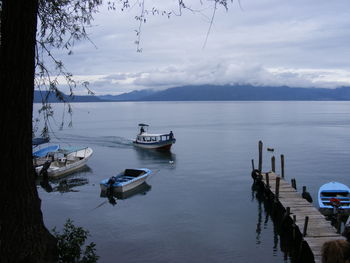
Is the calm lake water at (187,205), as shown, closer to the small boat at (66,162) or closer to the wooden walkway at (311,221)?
the small boat at (66,162)

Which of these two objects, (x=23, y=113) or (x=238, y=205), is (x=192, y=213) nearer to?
(x=238, y=205)

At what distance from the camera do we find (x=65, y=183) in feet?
121

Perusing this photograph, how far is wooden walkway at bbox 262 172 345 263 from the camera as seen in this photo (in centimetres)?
1635

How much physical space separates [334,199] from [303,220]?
5202 millimetres

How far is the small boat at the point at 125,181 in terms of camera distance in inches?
1244

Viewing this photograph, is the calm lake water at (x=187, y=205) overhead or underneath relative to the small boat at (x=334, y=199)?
underneath

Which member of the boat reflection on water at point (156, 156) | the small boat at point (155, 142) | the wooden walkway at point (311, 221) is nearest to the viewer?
the wooden walkway at point (311, 221)

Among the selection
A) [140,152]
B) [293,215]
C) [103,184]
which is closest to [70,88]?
[293,215]

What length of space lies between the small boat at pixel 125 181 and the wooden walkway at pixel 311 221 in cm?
1311

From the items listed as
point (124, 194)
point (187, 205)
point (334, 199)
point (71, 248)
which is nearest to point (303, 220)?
point (334, 199)

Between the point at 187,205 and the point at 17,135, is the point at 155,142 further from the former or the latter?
the point at 17,135

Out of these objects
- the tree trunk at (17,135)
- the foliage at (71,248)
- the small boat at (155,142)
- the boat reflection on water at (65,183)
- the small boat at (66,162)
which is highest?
the tree trunk at (17,135)

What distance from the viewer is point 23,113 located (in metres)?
5.93

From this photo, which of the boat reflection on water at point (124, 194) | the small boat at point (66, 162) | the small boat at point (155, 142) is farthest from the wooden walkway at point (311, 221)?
the small boat at point (155, 142)
